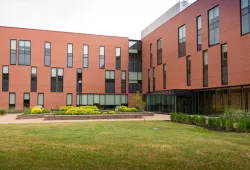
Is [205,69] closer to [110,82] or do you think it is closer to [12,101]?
[110,82]

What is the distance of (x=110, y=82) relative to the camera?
159 feet

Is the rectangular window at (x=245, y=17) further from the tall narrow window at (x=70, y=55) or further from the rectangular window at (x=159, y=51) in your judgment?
the tall narrow window at (x=70, y=55)

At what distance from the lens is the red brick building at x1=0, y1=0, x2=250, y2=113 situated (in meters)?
27.1

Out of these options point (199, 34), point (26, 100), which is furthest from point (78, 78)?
point (199, 34)

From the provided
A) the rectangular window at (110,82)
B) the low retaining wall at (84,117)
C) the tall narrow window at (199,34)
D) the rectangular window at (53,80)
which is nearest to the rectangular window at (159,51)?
the rectangular window at (110,82)

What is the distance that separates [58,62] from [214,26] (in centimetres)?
2698

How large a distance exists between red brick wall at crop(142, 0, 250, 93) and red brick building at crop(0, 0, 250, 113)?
95mm

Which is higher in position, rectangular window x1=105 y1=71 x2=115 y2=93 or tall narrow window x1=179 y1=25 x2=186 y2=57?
Result: tall narrow window x1=179 y1=25 x2=186 y2=57

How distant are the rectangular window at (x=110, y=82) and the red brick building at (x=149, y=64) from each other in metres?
0.18

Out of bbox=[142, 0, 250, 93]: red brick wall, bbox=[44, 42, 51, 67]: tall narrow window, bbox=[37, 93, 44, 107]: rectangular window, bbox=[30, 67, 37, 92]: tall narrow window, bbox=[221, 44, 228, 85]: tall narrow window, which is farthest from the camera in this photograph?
bbox=[44, 42, 51, 67]: tall narrow window

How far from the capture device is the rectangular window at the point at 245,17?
80.7 ft

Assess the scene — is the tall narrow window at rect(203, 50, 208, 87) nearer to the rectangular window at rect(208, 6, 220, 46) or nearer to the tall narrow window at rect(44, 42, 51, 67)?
the rectangular window at rect(208, 6, 220, 46)

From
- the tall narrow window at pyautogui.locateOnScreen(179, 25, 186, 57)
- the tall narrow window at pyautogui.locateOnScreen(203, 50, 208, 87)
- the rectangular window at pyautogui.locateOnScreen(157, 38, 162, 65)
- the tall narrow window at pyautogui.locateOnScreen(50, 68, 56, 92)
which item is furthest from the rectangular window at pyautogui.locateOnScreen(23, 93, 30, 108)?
the tall narrow window at pyautogui.locateOnScreen(203, 50, 208, 87)

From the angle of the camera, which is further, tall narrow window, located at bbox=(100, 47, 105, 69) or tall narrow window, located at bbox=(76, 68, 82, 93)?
tall narrow window, located at bbox=(100, 47, 105, 69)
